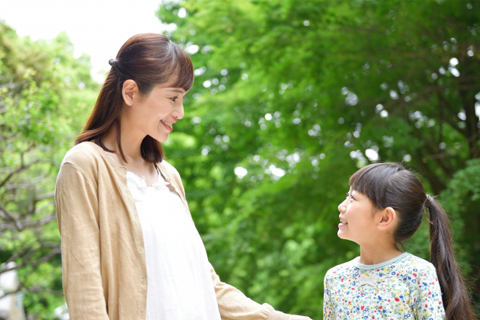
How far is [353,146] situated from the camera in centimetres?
558

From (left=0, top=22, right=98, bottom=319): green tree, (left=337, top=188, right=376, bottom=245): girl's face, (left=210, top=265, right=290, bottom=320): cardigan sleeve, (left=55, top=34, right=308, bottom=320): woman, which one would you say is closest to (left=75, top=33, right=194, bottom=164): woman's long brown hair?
(left=55, top=34, right=308, bottom=320): woman

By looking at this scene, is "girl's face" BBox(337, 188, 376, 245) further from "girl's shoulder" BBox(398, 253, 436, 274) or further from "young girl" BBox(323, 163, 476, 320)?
"girl's shoulder" BBox(398, 253, 436, 274)

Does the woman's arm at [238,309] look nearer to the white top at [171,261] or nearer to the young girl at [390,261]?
the white top at [171,261]

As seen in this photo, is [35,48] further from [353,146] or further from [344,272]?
[344,272]

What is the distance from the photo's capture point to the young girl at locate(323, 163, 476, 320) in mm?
1799

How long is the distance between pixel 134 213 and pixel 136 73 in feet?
1.65

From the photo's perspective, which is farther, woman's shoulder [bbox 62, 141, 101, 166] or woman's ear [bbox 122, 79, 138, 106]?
woman's ear [bbox 122, 79, 138, 106]

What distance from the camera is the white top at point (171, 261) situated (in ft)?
5.59

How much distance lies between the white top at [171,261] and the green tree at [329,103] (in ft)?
9.39

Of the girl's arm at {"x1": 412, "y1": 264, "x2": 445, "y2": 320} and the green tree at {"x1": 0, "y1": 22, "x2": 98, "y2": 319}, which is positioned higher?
the green tree at {"x1": 0, "y1": 22, "x2": 98, "y2": 319}

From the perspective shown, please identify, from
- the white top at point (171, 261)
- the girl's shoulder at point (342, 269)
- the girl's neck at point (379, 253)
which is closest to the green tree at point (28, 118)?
the white top at point (171, 261)

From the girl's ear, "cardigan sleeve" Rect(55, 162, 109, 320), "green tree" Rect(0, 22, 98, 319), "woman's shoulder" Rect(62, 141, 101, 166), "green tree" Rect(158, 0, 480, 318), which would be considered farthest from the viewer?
"green tree" Rect(158, 0, 480, 318)

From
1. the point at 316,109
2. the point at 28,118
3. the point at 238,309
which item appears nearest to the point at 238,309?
the point at 238,309

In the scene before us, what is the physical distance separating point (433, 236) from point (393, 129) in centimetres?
340
